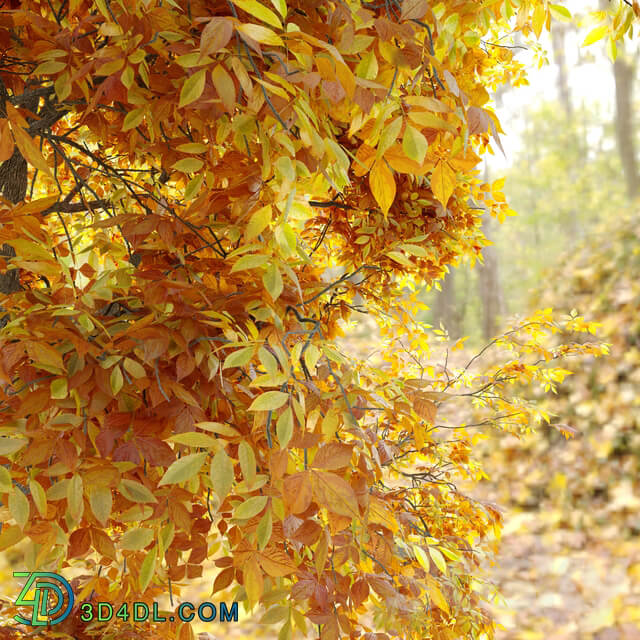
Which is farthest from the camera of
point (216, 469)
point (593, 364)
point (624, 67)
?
point (624, 67)

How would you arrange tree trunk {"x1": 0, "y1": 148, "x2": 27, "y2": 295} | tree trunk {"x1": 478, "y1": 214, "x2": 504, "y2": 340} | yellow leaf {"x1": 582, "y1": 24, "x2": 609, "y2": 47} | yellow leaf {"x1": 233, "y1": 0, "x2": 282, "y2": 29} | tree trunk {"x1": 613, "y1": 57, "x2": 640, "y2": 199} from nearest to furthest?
1. yellow leaf {"x1": 233, "y1": 0, "x2": 282, "y2": 29}
2. yellow leaf {"x1": 582, "y1": 24, "x2": 609, "y2": 47}
3. tree trunk {"x1": 0, "y1": 148, "x2": 27, "y2": 295}
4. tree trunk {"x1": 478, "y1": 214, "x2": 504, "y2": 340}
5. tree trunk {"x1": 613, "y1": 57, "x2": 640, "y2": 199}

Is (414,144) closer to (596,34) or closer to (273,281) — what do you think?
(273,281)

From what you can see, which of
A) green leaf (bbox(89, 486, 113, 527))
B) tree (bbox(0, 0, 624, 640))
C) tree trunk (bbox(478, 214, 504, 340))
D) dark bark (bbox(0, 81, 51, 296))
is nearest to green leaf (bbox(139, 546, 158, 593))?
tree (bbox(0, 0, 624, 640))

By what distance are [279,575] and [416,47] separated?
925 millimetres

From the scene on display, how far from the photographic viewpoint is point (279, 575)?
36.3 inches

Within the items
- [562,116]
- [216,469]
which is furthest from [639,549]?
[562,116]

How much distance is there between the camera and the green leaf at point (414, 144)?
0.74 meters

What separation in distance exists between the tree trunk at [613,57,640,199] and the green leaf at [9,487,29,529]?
405 inches

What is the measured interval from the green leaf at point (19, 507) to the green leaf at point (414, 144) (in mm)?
781

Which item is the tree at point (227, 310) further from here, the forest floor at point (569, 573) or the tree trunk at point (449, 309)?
the tree trunk at point (449, 309)

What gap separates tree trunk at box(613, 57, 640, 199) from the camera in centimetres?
881

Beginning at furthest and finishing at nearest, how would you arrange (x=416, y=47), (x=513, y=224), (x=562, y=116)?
(x=513, y=224) < (x=562, y=116) < (x=416, y=47)

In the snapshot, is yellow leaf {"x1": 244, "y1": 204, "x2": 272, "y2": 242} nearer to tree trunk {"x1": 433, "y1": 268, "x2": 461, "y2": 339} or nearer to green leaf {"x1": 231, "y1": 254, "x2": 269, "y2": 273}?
green leaf {"x1": 231, "y1": 254, "x2": 269, "y2": 273}

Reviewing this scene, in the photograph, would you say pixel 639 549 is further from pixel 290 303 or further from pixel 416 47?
pixel 416 47
